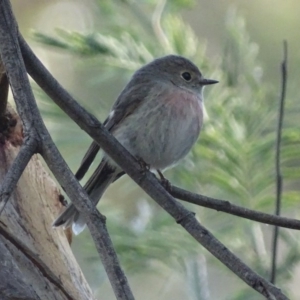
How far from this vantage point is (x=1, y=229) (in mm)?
2850

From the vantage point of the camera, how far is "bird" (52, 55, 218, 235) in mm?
3748

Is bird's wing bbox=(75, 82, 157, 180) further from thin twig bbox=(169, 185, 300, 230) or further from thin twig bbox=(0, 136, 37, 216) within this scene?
thin twig bbox=(0, 136, 37, 216)

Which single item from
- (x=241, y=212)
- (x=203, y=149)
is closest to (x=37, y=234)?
(x=241, y=212)

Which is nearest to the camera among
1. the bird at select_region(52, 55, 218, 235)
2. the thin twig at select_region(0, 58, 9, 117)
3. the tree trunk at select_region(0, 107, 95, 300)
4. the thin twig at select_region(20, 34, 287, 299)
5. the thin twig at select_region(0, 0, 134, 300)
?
the thin twig at select_region(0, 0, 134, 300)

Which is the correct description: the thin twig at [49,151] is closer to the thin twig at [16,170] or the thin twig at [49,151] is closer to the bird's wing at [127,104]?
the thin twig at [16,170]

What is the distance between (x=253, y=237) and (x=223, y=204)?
Answer: 1.52 m

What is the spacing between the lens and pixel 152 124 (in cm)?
377

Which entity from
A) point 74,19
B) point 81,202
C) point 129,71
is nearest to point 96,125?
point 81,202

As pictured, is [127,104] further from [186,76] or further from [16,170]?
[16,170]

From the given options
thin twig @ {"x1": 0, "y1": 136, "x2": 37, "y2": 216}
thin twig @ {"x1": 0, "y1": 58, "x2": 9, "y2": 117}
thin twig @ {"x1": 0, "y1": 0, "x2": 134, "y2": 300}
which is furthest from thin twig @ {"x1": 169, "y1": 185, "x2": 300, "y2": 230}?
thin twig @ {"x1": 0, "y1": 58, "x2": 9, "y2": 117}

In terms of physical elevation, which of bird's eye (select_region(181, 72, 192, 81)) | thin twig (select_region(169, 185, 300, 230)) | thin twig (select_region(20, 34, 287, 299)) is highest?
bird's eye (select_region(181, 72, 192, 81))

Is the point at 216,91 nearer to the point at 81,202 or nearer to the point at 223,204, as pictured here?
the point at 223,204

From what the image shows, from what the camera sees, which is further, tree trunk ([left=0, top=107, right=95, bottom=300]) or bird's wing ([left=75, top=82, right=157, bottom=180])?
bird's wing ([left=75, top=82, right=157, bottom=180])

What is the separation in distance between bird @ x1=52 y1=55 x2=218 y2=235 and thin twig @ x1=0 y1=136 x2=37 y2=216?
4.33 feet
